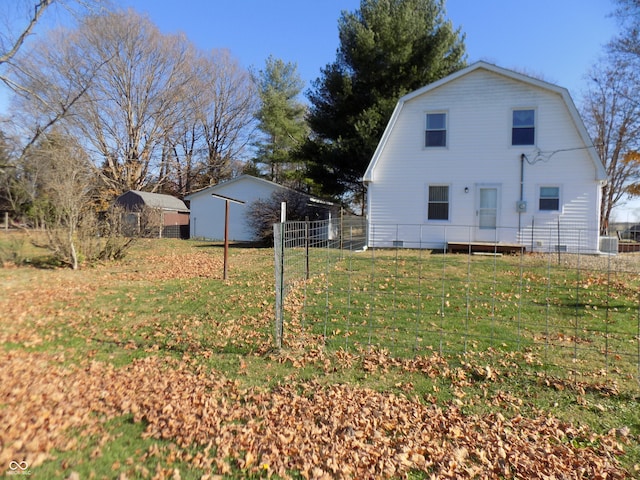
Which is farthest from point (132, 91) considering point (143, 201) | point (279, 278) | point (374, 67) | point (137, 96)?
point (279, 278)

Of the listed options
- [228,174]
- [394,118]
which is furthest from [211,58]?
[394,118]

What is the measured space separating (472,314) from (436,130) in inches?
358

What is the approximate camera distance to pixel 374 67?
17781 mm

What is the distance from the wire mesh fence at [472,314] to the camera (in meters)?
4.20

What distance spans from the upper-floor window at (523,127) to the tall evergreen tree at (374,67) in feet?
20.4

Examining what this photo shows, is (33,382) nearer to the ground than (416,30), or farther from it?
nearer to the ground

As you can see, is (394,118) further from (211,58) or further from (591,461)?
(211,58)

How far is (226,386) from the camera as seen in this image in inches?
134

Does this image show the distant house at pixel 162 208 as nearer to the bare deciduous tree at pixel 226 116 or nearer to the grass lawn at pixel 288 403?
the bare deciduous tree at pixel 226 116

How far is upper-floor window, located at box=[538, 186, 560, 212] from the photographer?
12.2 m

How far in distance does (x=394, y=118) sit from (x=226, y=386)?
38.2ft

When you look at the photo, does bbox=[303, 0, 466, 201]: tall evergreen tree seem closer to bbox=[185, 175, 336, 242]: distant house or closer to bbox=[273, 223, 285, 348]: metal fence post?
bbox=[185, 175, 336, 242]: distant house

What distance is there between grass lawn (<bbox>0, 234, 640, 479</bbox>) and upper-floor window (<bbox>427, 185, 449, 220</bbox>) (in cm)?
758

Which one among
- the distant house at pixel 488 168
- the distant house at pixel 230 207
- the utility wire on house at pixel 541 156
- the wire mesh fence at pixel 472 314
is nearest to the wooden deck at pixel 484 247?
the distant house at pixel 488 168
